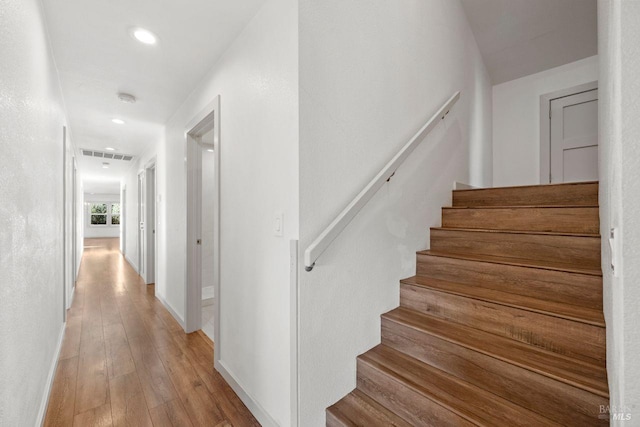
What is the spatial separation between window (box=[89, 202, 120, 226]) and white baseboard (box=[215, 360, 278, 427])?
15.2 metres

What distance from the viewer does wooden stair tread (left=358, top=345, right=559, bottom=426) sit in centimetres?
108

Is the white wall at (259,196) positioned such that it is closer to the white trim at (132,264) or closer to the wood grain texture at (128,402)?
the wood grain texture at (128,402)

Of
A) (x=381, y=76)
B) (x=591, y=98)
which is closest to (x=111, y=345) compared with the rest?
(x=381, y=76)

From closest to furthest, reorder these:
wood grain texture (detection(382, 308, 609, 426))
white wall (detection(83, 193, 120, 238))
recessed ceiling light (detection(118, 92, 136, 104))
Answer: wood grain texture (detection(382, 308, 609, 426)) < recessed ceiling light (detection(118, 92, 136, 104)) < white wall (detection(83, 193, 120, 238))

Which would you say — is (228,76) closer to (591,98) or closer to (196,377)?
(196,377)

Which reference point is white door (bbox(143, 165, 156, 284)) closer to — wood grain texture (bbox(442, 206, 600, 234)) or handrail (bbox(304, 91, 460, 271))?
handrail (bbox(304, 91, 460, 271))

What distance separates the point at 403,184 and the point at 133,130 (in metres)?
4.03

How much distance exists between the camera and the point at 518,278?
155cm

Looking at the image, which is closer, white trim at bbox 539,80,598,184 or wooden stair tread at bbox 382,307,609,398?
wooden stair tread at bbox 382,307,609,398

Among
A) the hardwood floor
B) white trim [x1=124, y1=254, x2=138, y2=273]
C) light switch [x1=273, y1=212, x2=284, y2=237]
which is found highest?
light switch [x1=273, y1=212, x2=284, y2=237]

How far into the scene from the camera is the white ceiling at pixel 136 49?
167 centimetres

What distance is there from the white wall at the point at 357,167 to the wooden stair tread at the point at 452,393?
19 centimetres

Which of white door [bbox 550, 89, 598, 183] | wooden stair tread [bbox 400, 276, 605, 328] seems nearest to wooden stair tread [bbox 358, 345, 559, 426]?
wooden stair tread [bbox 400, 276, 605, 328]

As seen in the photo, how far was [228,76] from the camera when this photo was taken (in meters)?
2.07
